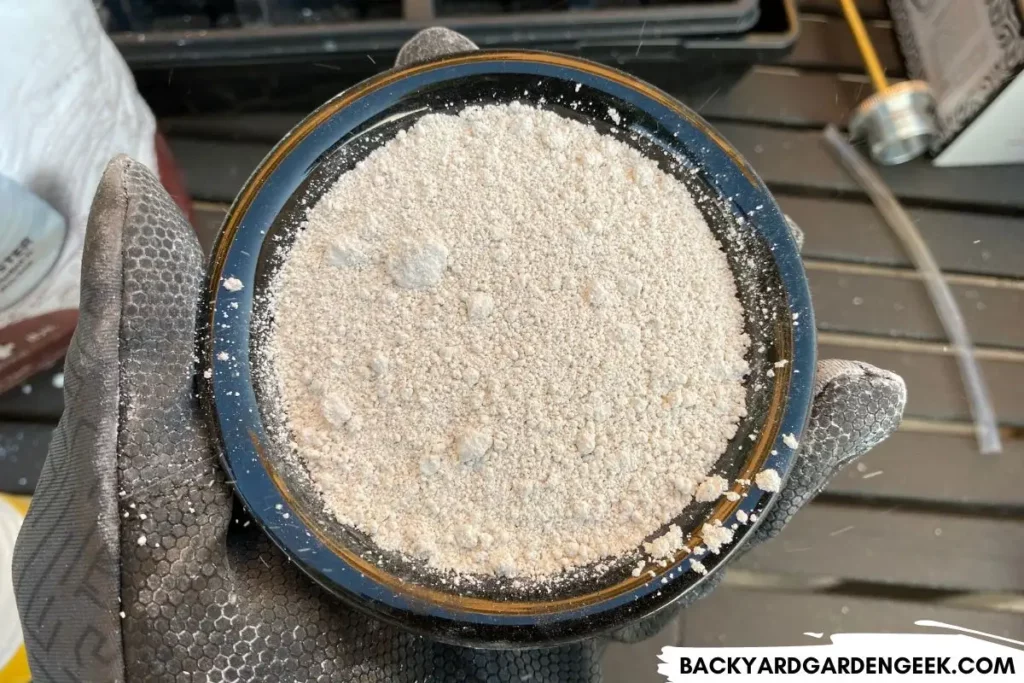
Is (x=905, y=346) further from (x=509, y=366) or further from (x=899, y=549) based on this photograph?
(x=509, y=366)

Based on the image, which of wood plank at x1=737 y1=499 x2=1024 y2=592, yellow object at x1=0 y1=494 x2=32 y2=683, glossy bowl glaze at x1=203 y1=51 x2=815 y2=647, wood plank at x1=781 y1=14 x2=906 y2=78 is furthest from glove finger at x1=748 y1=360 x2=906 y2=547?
yellow object at x1=0 y1=494 x2=32 y2=683

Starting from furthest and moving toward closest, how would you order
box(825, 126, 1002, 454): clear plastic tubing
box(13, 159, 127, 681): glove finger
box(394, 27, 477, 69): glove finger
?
1. box(825, 126, 1002, 454): clear plastic tubing
2. box(394, 27, 477, 69): glove finger
3. box(13, 159, 127, 681): glove finger

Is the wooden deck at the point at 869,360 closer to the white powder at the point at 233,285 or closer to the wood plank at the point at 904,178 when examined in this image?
the wood plank at the point at 904,178

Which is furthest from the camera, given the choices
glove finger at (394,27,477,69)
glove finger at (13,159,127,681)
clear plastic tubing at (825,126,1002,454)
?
clear plastic tubing at (825,126,1002,454)

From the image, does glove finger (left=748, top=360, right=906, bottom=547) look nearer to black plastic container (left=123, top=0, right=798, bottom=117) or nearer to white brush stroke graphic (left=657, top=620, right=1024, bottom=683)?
white brush stroke graphic (left=657, top=620, right=1024, bottom=683)

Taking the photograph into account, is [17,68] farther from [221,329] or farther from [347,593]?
[347,593]

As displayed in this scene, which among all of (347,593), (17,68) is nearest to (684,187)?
(347,593)
